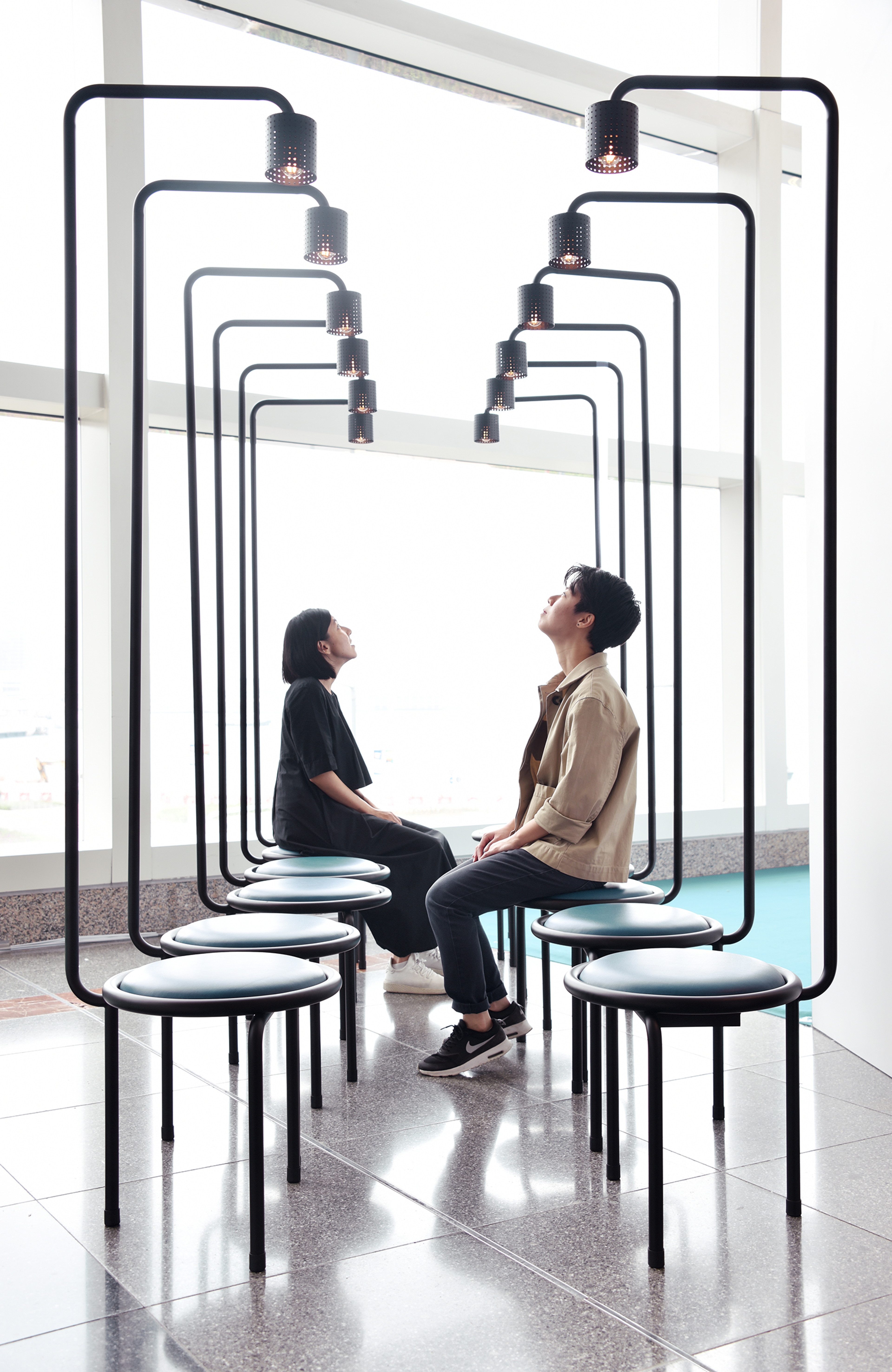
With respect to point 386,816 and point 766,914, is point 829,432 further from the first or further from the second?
point 766,914

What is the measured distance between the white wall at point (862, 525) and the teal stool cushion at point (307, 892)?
140 centimetres

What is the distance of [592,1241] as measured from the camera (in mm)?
2158

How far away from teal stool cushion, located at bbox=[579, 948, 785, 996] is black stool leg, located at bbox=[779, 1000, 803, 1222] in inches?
4.6

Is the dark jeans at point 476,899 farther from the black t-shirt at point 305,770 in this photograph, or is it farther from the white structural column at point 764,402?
the white structural column at point 764,402

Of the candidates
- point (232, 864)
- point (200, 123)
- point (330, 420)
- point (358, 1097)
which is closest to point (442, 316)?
point (330, 420)

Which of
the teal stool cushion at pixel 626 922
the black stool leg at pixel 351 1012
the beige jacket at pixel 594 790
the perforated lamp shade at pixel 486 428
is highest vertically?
the perforated lamp shade at pixel 486 428

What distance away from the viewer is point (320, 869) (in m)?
3.57

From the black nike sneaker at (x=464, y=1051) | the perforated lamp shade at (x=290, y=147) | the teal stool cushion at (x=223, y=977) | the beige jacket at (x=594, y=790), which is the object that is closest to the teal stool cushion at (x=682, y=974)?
the teal stool cushion at (x=223, y=977)

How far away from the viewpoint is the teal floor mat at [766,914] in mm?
4691

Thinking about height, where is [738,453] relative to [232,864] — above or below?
above

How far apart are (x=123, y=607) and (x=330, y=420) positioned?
1.51 metres

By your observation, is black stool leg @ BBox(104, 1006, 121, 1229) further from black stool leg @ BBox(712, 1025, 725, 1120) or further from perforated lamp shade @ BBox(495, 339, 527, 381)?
perforated lamp shade @ BBox(495, 339, 527, 381)

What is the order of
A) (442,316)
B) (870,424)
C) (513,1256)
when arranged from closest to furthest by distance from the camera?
(513,1256), (870,424), (442,316)

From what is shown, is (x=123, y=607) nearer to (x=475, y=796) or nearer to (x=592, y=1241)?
(x=475, y=796)
